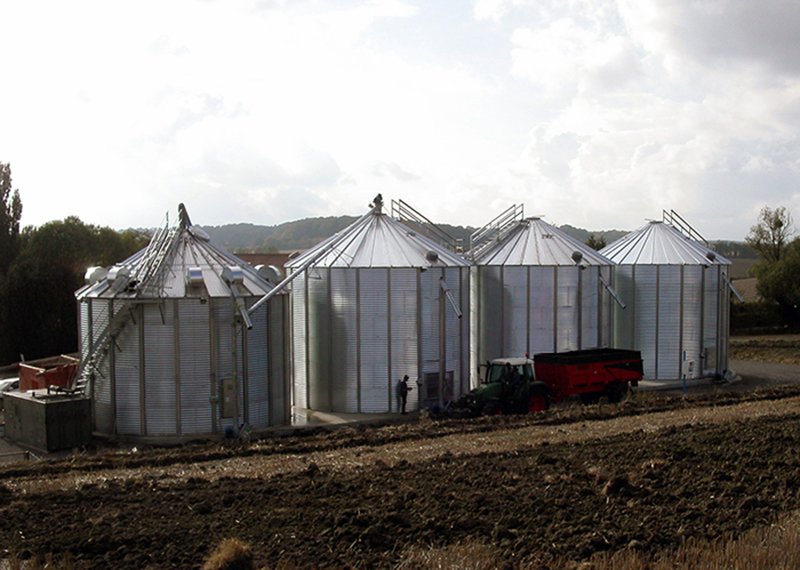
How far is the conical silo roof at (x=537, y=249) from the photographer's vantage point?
113 ft

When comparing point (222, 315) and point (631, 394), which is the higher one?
point (222, 315)

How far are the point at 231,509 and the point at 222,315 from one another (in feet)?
39.6

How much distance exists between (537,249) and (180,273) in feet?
50.6

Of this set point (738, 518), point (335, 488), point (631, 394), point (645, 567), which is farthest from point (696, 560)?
point (631, 394)

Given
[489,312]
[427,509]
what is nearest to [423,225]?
[489,312]

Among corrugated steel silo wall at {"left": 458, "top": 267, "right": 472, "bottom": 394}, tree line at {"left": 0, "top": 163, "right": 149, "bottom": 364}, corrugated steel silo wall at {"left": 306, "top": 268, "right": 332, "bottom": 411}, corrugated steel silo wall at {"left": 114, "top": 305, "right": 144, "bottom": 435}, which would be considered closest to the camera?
corrugated steel silo wall at {"left": 114, "top": 305, "right": 144, "bottom": 435}

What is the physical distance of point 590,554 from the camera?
11.4 metres

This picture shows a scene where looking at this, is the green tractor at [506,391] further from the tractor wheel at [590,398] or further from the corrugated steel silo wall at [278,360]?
the corrugated steel silo wall at [278,360]

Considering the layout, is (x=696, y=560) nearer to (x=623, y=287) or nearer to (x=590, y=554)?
(x=590, y=554)

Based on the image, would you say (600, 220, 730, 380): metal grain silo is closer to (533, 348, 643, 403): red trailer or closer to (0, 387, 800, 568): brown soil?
(533, 348, 643, 403): red trailer

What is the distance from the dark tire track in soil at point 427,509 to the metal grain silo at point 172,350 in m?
8.20

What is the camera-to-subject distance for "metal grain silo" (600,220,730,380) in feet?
122

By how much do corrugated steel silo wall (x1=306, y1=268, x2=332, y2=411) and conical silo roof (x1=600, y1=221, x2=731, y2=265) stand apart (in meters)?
15.2

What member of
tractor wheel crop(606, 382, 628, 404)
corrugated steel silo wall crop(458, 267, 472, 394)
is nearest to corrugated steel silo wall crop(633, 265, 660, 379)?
tractor wheel crop(606, 382, 628, 404)
